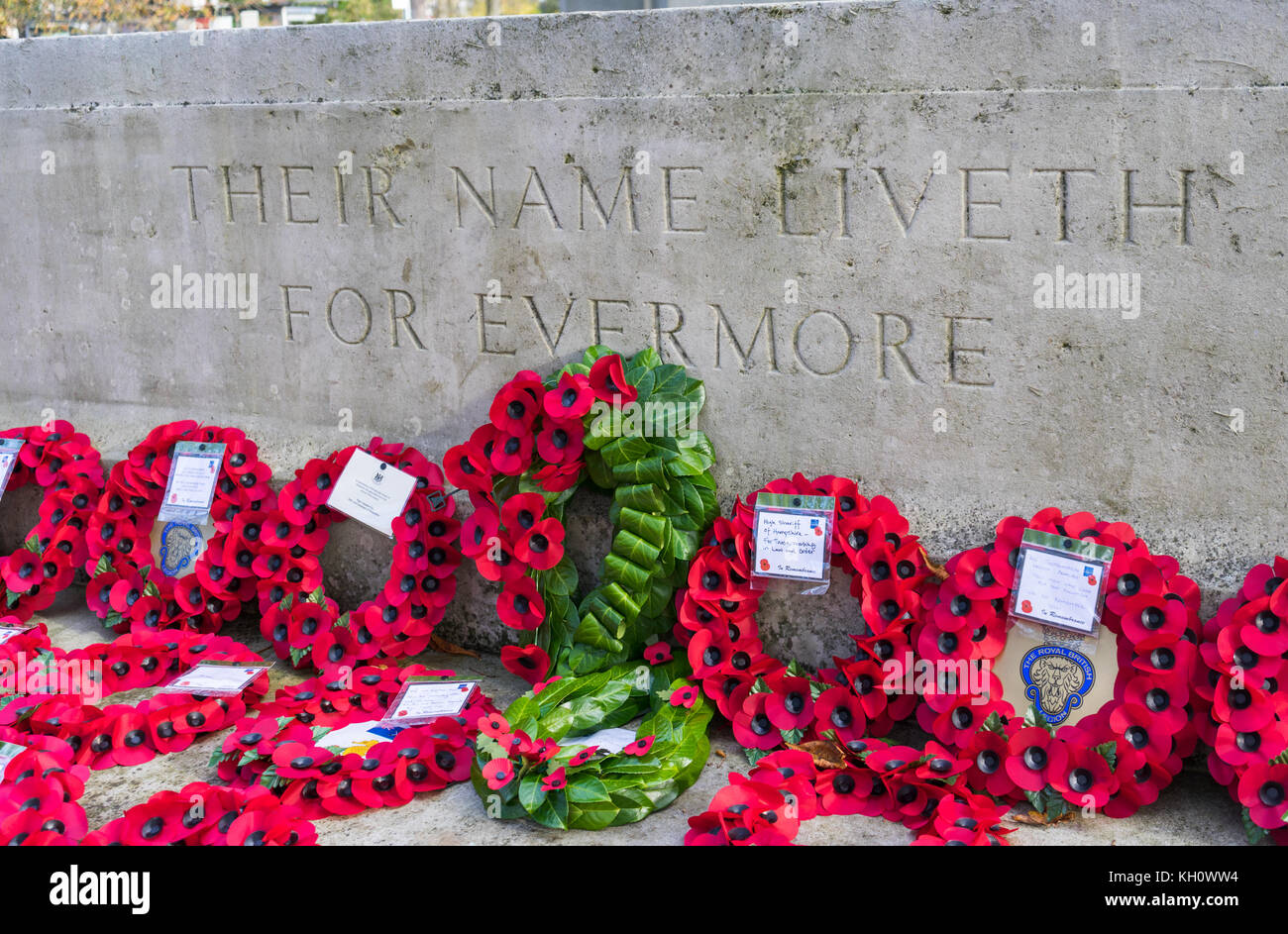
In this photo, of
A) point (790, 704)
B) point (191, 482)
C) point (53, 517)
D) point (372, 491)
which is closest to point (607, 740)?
point (790, 704)

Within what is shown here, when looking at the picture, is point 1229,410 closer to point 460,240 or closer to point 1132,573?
point 1132,573

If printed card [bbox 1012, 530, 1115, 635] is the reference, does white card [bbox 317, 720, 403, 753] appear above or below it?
below

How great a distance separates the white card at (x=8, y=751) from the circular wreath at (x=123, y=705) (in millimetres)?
88

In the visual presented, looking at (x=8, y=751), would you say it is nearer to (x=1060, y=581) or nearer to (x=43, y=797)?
(x=43, y=797)

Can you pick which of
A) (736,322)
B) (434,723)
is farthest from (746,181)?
(434,723)

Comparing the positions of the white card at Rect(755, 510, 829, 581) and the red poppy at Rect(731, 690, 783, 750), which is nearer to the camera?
the red poppy at Rect(731, 690, 783, 750)

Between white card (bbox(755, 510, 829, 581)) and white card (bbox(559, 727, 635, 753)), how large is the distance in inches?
20.1

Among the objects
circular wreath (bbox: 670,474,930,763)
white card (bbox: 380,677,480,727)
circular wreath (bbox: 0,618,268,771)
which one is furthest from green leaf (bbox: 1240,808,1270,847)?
circular wreath (bbox: 0,618,268,771)

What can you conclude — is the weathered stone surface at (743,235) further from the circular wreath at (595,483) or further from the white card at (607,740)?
the white card at (607,740)

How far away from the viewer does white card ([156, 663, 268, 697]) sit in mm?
3012

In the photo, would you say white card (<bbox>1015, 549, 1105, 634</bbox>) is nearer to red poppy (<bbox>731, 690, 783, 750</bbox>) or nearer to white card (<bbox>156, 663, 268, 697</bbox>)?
red poppy (<bbox>731, 690, 783, 750</bbox>)

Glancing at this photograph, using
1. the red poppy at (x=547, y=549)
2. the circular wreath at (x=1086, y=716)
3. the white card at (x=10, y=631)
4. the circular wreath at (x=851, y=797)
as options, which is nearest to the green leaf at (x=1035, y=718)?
the circular wreath at (x=1086, y=716)

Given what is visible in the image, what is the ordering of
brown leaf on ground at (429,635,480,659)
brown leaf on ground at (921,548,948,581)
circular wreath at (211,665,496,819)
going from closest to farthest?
circular wreath at (211,665,496,819)
brown leaf on ground at (921,548,948,581)
brown leaf on ground at (429,635,480,659)

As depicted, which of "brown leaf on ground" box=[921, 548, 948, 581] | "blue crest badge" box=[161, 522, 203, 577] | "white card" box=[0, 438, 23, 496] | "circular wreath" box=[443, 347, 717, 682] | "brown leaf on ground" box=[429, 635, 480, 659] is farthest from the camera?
"white card" box=[0, 438, 23, 496]
